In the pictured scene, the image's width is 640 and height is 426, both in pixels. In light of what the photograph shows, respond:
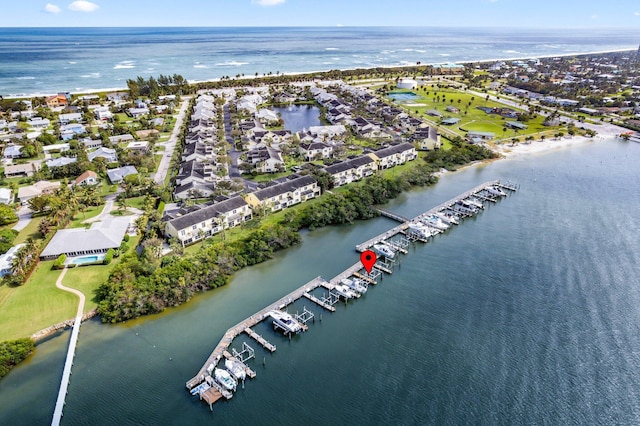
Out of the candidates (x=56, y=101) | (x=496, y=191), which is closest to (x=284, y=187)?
(x=496, y=191)

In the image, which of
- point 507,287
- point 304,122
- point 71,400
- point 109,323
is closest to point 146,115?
point 304,122

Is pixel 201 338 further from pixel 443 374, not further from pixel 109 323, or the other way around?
pixel 443 374

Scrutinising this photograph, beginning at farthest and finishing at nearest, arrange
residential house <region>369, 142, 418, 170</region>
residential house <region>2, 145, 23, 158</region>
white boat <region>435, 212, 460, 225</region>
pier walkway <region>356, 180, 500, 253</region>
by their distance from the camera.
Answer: residential house <region>2, 145, 23, 158</region> < residential house <region>369, 142, 418, 170</region> < white boat <region>435, 212, 460, 225</region> < pier walkway <region>356, 180, 500, 253</region>

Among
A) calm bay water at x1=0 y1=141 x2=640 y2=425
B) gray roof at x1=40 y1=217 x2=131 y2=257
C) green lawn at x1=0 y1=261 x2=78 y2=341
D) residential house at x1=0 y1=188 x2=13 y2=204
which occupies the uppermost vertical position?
residential house at x1=0 y1=188 x2=13 y2=204

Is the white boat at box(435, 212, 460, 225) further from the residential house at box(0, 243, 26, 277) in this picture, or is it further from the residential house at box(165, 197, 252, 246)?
the residential house at box(0, 243, 26, 277)

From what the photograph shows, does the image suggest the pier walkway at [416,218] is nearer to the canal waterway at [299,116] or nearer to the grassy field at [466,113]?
the grassy field at [466,113]

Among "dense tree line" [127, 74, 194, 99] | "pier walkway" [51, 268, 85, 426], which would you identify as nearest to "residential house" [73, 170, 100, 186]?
"pier walkway" [51, 268, 85, 426]
